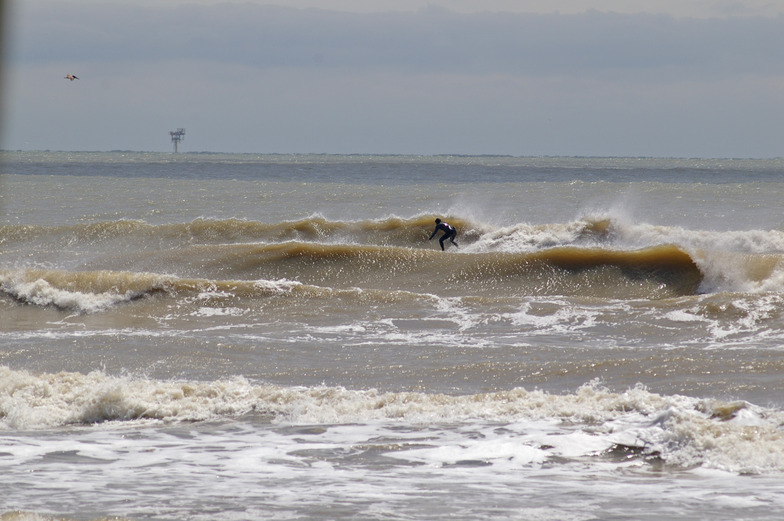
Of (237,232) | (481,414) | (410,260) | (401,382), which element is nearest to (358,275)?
(410,260)

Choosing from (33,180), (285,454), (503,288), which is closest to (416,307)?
(503,288)

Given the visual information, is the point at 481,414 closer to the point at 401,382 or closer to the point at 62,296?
the point at 401,382

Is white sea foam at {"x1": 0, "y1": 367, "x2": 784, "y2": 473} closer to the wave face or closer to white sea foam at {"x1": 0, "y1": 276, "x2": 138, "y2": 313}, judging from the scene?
white sea foam at {"x1": 0, "y1": 276, "x2": 138, "y2": 313}

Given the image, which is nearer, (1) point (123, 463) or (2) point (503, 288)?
(1) point (123, 463)

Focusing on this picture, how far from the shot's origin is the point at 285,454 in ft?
22.9

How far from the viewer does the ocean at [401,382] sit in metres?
5.91

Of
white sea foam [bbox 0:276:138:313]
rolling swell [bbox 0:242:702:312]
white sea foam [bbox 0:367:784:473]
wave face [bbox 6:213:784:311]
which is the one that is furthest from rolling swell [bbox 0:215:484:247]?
white sea foam [bbox 0:367:784:473]

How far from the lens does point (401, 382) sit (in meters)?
9.61

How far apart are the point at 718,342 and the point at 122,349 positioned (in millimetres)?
7736

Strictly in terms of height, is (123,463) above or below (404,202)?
below

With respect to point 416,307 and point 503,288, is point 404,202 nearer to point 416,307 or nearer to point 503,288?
point 503,288

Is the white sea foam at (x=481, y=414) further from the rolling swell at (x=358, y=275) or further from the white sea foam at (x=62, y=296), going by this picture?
the rolling swell at (x=358, y=275)

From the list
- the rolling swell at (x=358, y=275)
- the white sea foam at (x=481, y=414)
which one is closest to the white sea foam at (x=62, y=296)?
the rolling swell at (x=358, y=275)

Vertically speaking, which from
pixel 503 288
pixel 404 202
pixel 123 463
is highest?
pixel 404 202
